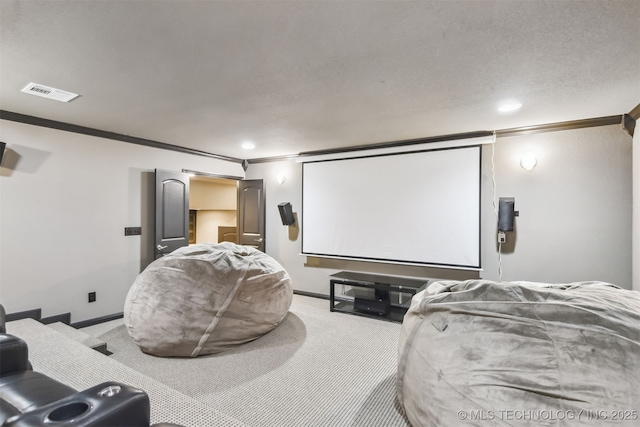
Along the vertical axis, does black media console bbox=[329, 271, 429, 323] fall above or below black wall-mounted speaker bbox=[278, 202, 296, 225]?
below

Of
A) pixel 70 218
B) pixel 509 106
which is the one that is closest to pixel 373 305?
pixel 509 106

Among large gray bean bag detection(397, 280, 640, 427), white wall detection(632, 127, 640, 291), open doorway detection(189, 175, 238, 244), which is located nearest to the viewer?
large gray bean bag detection(397, 280, 640, 427)

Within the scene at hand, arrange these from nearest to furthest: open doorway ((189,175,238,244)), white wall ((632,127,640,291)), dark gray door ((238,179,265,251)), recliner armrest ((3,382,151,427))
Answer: recliner armrest ((3,382,151,427)) < white wall ((632,127,640,291)) < dark gray door ((238,179,265,251)) < open doorway ((189,175,238,244))

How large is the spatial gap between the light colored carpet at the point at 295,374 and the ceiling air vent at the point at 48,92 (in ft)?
7.85

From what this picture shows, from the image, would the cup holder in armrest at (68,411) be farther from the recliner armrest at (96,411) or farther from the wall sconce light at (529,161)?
the wall sconce light at (529,161)

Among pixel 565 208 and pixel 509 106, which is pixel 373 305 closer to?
pixel 565 208

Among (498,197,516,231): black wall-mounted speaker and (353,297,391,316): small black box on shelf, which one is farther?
(353,297,391,316): small black box on shelf

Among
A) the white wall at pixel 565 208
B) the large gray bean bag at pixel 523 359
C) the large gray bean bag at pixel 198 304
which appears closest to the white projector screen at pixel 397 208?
the white wall at pixel 565 208

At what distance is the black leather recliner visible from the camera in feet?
1.84

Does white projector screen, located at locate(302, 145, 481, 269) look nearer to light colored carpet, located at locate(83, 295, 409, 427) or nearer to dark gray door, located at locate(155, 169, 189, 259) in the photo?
light colored carpet, located at locate(83, 295, 409, 427)

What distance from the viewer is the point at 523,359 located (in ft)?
4.97

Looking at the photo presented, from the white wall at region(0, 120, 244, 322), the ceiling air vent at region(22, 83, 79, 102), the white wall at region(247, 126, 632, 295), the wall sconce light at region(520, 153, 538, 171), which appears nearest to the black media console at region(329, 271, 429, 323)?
the white wall at region(247, 126, 632, 295)

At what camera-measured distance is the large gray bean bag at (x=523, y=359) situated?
1349 millimetres

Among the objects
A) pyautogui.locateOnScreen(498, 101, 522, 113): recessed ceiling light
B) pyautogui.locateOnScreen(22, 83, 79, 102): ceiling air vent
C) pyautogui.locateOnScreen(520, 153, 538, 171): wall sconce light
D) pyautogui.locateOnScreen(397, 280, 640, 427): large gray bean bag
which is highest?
pyautogui.locateOnScreen(498, 101, 522, 113): recessed ceiling light
